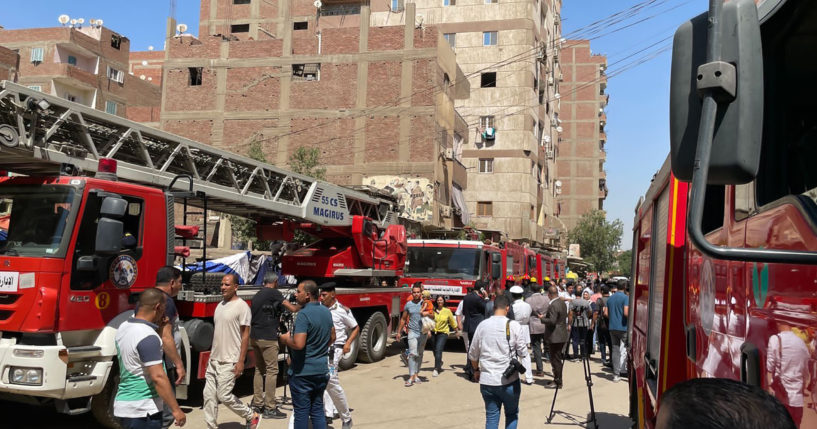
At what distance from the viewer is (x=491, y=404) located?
Answer: 664cm

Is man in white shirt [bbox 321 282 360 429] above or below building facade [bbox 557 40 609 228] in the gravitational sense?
below

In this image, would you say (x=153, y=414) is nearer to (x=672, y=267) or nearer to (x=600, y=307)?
(x=672, y=267)

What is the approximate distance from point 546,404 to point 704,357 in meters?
7.89

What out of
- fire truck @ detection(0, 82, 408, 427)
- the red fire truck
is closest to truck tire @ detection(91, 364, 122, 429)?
fire truck @ detection(0, 82, 408, 427)

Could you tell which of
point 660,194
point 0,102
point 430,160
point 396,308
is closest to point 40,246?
point 0,102

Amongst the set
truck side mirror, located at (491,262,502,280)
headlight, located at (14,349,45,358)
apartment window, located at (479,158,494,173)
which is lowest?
headlight, located at (14,349,45,358)

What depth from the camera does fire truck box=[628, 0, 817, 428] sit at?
1800mm

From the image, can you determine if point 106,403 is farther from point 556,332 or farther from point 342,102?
point 342,102

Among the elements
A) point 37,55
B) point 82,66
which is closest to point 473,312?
point 37,55

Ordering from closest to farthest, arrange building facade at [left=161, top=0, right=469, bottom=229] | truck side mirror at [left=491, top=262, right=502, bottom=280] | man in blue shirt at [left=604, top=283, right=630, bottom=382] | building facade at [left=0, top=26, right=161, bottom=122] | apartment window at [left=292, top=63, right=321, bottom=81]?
man in blue shirt at [left=604, top=283, right=630, bottom=382] < truck side mirror at [left=491, top=262, right=502, bottom=280] < building facade at [left=161, top=0, right=469, bottom=229] < apartment window at [left=292, top=63, right=321, bottom=81] < building facade at [left=0, top=26, right=161, bottom=122]

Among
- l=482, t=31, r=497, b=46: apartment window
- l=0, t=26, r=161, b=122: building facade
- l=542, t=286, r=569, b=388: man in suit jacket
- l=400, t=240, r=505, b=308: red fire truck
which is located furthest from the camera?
l=482, t=31, r=497, b=46: apartment window

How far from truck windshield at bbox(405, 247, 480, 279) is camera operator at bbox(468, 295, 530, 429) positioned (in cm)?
1039

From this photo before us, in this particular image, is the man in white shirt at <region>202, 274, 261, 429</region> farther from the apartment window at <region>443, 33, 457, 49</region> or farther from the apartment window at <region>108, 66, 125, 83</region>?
the apartment window at <region>108, 66, 125, 83</region>

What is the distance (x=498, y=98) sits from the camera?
166ft
